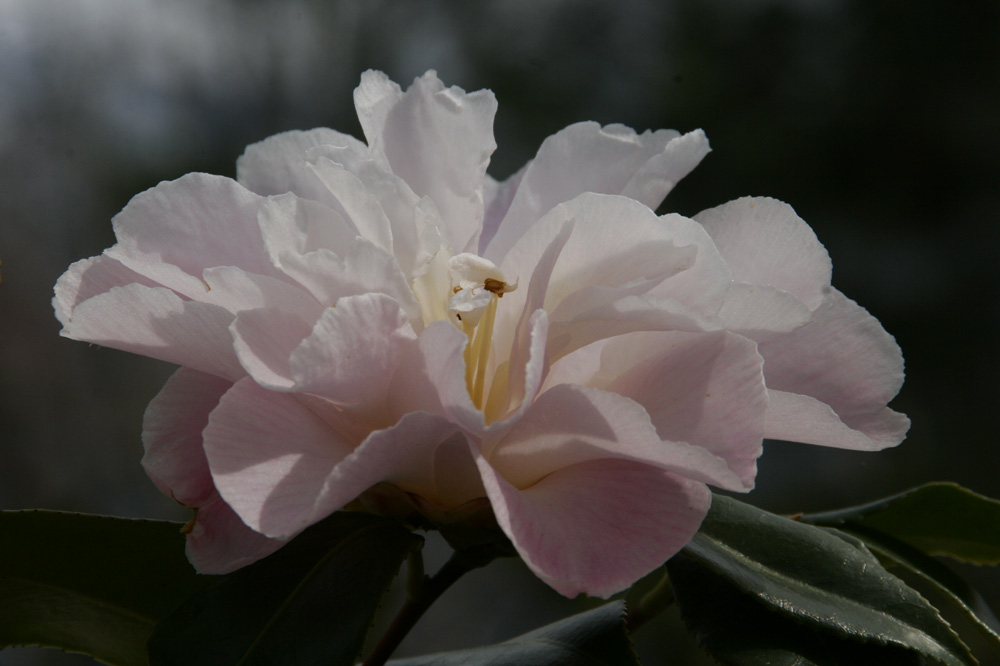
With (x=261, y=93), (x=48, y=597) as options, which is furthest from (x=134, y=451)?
(x=48, y=597)

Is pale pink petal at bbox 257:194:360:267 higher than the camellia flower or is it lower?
higher

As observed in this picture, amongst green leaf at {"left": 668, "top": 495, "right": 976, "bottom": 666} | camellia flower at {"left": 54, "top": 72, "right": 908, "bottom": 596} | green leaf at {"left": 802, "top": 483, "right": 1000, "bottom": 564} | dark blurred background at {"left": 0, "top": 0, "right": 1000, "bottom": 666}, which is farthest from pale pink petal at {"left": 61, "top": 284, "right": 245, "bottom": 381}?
dark blurred background at {"left": 0, "top": 0, "right": 1000, "bottom": 666}

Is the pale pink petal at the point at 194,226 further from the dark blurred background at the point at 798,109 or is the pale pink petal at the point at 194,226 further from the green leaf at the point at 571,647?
the dark blurred background at the point at 798,109

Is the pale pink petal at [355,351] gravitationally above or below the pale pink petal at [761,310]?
above

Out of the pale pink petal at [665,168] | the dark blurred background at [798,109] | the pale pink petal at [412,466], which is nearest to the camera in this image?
the pale pink petal at [412,466]

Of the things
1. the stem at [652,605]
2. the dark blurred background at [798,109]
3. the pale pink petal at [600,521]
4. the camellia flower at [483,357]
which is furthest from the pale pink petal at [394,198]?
the dark blurred background at [798,109]

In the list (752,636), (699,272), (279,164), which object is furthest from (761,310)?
(279,164)

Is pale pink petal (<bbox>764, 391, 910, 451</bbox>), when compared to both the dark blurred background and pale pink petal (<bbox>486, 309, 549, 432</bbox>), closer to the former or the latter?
pale pink petal (<bbox>486, 309, 549, 432</bbox>)

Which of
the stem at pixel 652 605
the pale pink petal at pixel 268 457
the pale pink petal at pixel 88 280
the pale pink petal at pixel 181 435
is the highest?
the pale pink petal at pixel 88 280
